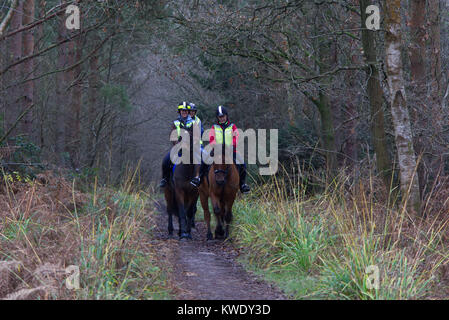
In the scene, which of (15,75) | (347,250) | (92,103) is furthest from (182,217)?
(92,103)

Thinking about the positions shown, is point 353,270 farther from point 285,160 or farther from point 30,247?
point 285,160

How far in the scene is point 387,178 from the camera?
1152 cm

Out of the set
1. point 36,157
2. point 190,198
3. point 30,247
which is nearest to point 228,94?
point 36,157

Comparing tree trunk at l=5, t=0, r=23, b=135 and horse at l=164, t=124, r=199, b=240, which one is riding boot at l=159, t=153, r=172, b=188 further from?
tree trunk at l=5, t=0, r=23, b=135

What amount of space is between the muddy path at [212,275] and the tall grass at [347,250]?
0.92 ft

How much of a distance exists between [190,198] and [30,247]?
5.41 m

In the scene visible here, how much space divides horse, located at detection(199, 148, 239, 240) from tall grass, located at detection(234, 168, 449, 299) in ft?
3.13

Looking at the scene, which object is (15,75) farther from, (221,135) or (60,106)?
(221,135)

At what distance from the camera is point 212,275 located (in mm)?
8695

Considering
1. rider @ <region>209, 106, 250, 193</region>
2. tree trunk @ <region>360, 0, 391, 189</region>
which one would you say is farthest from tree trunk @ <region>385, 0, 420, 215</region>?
rider @ <region>209, 106, 250, 193</region>

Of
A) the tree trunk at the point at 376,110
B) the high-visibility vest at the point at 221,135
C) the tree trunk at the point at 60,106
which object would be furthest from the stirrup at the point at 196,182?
the tree trunk at the point at 60,106

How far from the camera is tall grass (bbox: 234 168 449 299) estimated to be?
21.5 ft

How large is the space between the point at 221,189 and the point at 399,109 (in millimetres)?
4126

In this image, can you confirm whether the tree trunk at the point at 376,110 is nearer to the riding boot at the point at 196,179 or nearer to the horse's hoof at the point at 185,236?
the riding boot at the point at 196,179
